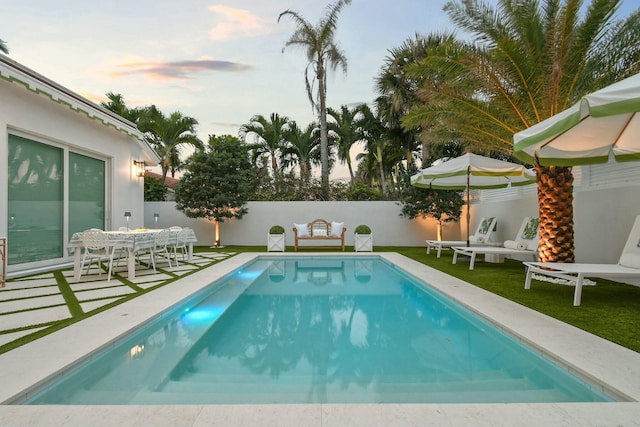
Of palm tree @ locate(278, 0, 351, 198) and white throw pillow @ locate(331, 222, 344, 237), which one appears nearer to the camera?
white throw pillow @ locate(331, 222, 344, 237)

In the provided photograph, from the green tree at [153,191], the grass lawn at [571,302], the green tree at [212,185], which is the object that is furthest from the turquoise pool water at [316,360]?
the green tree at [153,191]

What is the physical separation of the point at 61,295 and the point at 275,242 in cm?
716

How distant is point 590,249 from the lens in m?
7.12

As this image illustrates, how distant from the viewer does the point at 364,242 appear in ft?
39.2

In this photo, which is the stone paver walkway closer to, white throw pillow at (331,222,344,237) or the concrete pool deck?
the concrete pool deck

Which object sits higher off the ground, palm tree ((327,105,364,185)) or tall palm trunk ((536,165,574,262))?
palm tree ((327,105,364,185))

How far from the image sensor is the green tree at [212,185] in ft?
41.7

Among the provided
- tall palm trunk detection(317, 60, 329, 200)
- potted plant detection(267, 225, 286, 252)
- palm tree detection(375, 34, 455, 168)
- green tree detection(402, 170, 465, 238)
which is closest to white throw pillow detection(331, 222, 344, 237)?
potted plant detection(267, 225, 286, 252)

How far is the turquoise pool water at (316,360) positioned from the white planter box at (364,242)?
256 inches

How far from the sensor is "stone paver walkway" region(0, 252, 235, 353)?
3.77 metres

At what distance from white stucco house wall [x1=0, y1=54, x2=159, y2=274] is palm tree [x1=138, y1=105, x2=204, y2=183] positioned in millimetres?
10857

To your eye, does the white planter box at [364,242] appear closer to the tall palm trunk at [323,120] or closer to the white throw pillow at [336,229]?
the white throw pillow at [336,229]

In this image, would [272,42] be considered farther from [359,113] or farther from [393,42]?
[359,113]

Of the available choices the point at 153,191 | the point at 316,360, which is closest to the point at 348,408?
the point at 316,360
